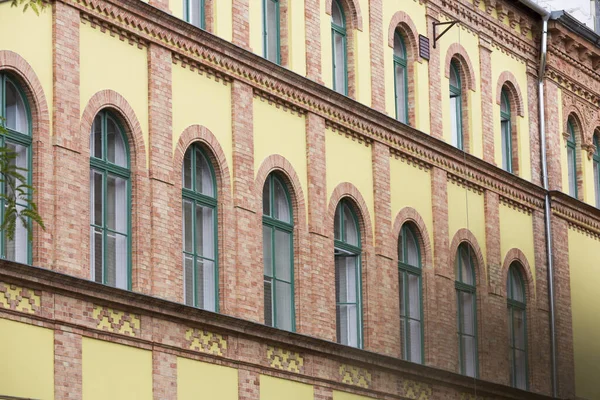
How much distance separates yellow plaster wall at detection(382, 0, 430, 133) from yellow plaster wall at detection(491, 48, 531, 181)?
120 inches

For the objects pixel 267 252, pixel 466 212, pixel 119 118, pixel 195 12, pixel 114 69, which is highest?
pixel 195 12

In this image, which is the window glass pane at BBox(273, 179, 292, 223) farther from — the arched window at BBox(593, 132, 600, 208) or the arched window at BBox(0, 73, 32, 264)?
the arched window at BBox(593, 132, 600, 208)

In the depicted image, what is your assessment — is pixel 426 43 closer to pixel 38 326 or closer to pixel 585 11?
pixel 585 11

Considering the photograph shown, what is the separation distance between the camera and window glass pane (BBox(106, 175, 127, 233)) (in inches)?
999

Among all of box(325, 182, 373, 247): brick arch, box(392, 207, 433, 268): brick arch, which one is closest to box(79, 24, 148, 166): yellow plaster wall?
box(325, 182, 373, 247): brick arch

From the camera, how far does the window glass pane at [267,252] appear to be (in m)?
28.7

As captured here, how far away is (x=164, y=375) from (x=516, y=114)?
1445cm

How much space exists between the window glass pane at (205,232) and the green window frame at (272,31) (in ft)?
10.6

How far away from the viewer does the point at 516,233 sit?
3691 centimetres

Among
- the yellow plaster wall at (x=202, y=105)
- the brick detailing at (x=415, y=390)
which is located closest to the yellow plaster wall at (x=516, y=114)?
the brick detailing at (x=415, y=390)

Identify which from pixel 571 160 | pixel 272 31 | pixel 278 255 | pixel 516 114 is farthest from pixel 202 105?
pixel 571 160

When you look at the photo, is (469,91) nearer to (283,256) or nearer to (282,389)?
(283,256)

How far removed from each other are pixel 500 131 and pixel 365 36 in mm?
5861

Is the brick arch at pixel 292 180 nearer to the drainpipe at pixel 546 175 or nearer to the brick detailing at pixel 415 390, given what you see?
the brick detailing at pixel 415 390
